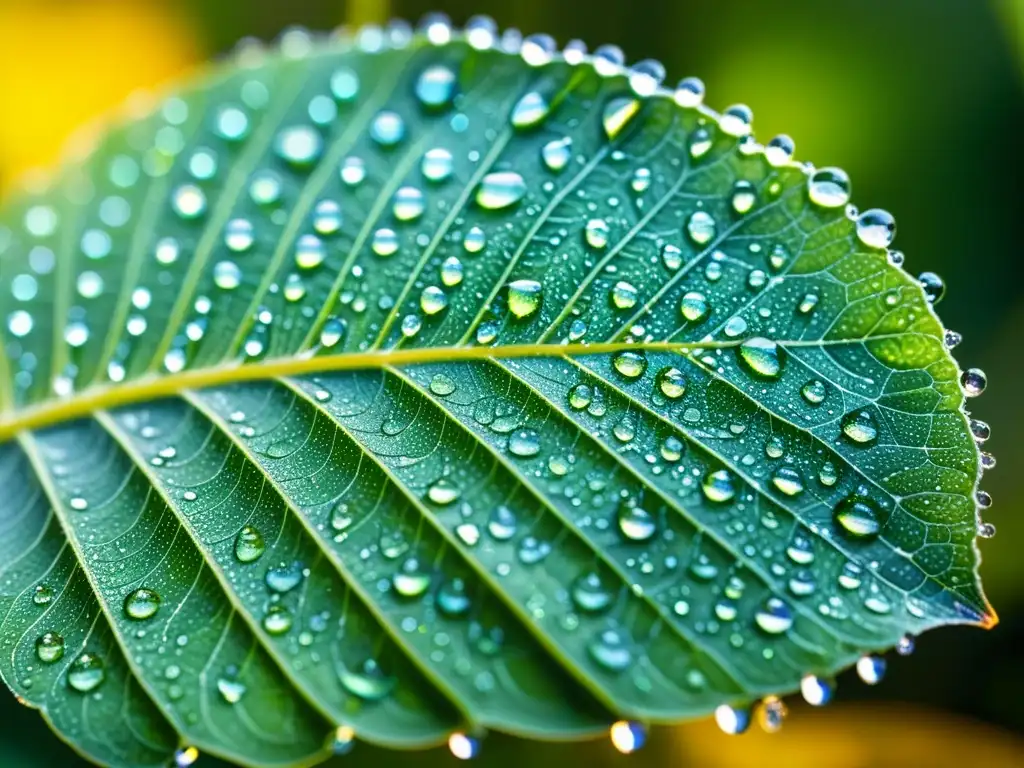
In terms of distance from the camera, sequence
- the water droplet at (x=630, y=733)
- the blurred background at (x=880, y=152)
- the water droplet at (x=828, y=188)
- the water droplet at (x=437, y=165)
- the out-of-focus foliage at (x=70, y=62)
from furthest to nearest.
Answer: the out-of-focus foliage at (x=70, y=62) < the blurred background at (x=880, y=152) < the water droplet at (x=437, y=165) < the water droplet at (x=828, y=188) < the water droplet at (x=630, y=733)

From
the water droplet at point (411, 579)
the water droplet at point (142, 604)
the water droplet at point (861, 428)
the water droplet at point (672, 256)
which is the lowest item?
the water droplet at point (142, 604)

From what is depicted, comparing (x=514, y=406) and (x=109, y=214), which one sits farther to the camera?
(x=109, y=214)

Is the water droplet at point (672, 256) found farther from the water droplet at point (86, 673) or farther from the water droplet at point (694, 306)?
the water droplet at point (86, 673)

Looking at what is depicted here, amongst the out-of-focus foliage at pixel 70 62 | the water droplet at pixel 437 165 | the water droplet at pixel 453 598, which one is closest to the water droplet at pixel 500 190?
the water droplet at pixel 437 165

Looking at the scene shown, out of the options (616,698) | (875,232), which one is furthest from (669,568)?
(875,232)

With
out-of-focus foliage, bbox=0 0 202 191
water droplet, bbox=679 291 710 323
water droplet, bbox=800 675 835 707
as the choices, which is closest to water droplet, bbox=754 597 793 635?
water droplet, bbox=800 675 835 707

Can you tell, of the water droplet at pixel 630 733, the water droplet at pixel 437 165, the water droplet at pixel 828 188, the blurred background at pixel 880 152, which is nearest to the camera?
the water droplet at pixel 630 733

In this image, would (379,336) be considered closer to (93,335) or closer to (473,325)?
(473,325)
